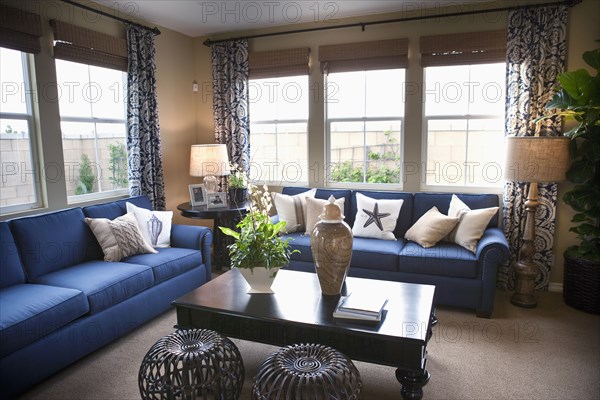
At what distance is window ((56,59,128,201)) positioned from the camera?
3.70 meters

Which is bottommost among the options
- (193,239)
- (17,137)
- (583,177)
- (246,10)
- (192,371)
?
(192,371)

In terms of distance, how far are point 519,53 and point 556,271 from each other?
2.01 meters

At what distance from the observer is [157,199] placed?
4.47 meters

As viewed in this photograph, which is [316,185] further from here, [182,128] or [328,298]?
[328,298]

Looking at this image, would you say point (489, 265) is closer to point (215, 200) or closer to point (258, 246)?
point (258, 246)

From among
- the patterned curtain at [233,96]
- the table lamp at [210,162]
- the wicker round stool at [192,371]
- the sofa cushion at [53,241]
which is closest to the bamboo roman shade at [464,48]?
the patterned curtain at [233,96]

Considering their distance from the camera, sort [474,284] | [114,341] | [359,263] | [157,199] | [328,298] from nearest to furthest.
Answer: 1. [328,298]
2. [114,341]
3. [474,284]
4. [359,263]
5. [157,199]

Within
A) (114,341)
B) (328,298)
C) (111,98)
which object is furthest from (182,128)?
(328,298)

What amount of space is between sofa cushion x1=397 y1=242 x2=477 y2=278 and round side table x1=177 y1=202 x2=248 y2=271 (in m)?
1.55

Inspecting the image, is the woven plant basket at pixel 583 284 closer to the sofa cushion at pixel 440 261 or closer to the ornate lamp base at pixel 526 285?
the ornate lamp base at pixel 526 285

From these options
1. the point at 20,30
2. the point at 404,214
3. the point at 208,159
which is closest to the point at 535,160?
the point at 404,214

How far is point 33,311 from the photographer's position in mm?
2469

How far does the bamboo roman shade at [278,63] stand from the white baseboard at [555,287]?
10.5 feet

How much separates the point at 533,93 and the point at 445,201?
3.95ft
